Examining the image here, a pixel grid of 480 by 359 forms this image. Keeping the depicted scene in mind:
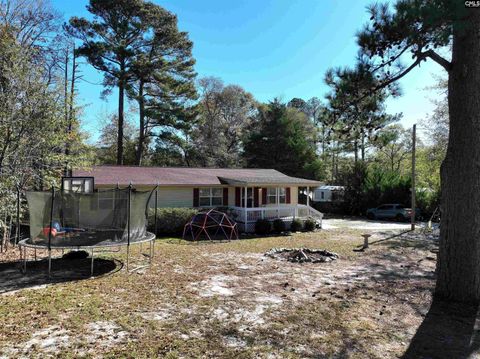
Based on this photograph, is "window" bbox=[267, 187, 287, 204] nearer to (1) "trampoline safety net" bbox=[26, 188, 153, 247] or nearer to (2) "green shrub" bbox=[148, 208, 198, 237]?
(2) "green shrub" bbox=[148, 208, 198, 237]

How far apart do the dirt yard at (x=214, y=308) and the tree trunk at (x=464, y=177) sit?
0.87m

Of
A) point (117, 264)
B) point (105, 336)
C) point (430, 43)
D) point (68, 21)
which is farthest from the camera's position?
point (68, 21)

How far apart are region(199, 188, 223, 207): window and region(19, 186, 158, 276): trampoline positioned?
10.2 metres

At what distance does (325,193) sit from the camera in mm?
35094

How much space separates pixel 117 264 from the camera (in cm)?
936

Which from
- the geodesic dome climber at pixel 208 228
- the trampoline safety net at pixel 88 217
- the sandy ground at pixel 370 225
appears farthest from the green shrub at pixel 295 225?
the trampoline safety net at pixel 88 217

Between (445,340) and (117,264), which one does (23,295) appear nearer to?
(117,264)

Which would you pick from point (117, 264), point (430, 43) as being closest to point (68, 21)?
point (117, 264)

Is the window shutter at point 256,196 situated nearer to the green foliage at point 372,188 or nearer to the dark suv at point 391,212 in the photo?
the dark suv at point 391,212

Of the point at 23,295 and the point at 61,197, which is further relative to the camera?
the point at 61,197

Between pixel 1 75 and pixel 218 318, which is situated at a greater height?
pixel 1 75

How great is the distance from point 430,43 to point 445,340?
4940mm

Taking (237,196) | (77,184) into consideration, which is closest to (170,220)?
(77,184)

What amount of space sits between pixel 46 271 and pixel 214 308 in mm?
4843
